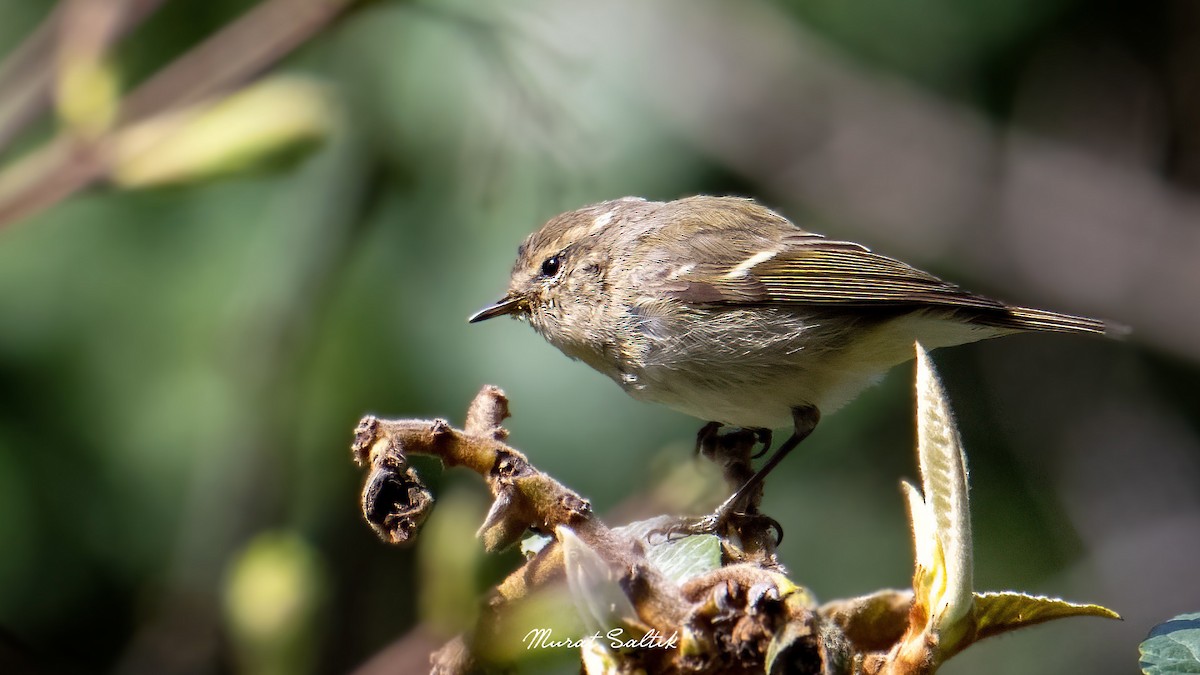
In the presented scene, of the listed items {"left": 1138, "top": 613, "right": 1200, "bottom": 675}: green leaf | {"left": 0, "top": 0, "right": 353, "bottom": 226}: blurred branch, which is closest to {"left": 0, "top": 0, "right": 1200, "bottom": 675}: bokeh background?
{"left": 0, "top": 0, "right": 353, "bottom": 226}: blurred branch

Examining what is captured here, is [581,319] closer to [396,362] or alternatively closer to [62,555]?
[396,362]

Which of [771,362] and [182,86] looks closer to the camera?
[182,86]

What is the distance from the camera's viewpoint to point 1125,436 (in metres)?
4.79

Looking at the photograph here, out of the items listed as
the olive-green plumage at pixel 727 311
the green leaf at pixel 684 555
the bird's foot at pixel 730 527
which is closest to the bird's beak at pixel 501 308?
the olive-green plumage at pixel 727 311

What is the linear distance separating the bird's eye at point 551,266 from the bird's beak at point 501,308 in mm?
106

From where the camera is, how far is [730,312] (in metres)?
3.26

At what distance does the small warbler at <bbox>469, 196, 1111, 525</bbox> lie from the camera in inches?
122

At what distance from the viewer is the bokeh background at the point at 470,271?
213 centimetres

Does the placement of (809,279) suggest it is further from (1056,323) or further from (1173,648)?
(1173,648)

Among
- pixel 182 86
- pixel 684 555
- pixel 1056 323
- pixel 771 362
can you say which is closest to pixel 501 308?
pixel 771 362

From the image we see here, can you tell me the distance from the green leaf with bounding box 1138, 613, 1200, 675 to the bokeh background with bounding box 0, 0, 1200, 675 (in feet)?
2.40

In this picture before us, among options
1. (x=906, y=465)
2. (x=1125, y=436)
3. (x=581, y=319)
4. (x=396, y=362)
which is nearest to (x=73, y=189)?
(x=396, y=362)

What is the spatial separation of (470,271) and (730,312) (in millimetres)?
745

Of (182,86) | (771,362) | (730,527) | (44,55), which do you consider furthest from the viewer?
(771,362)
